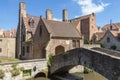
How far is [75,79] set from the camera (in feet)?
68.5

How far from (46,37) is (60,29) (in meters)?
2.95

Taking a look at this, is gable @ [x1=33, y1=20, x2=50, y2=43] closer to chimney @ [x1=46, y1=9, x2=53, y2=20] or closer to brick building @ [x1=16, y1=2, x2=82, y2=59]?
brick building @ [x1=16, y1=2, x2=82, y2=59]

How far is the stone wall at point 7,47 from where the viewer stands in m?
36.3

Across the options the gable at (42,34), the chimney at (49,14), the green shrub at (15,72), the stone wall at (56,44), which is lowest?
the green shrub at (15,72)

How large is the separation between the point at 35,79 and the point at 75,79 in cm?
463

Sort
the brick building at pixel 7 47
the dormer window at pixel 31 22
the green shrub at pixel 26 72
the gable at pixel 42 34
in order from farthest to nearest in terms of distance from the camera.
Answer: the brick building at pixel 7 47 < the dormer window at pixel 31 22 < the gable at pixel 42 34 < the green shrub at pixel 26 72

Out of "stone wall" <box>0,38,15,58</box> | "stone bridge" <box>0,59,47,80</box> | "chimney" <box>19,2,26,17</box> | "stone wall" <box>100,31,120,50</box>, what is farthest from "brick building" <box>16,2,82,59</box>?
"stone wall" <box>100,31,120,50</box>

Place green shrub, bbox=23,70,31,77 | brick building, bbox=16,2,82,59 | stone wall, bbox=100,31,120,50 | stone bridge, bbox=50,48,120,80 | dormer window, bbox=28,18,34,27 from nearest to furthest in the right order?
stone bridge, bbox=50,48,120,80 < green shrub, bbox=23,70,31,77 < brick building, bbox=16,2,82,59 < dormer window, bbox=28,18,34,27 < stone wall, bbox=100,31,120,50

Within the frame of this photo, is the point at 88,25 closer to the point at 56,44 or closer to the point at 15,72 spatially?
the point at 56,44

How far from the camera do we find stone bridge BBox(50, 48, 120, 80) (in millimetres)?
14078

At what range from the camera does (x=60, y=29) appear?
26.4 metres

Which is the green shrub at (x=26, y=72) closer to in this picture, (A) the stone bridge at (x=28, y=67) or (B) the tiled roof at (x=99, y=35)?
(A) the stone bridge at (x=28, y=67)

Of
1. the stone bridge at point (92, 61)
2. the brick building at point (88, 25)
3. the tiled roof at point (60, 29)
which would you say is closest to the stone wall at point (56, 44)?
the tiled roof at point (60, 29)

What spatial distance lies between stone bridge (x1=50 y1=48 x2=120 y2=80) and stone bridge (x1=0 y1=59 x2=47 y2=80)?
1.33 metres
